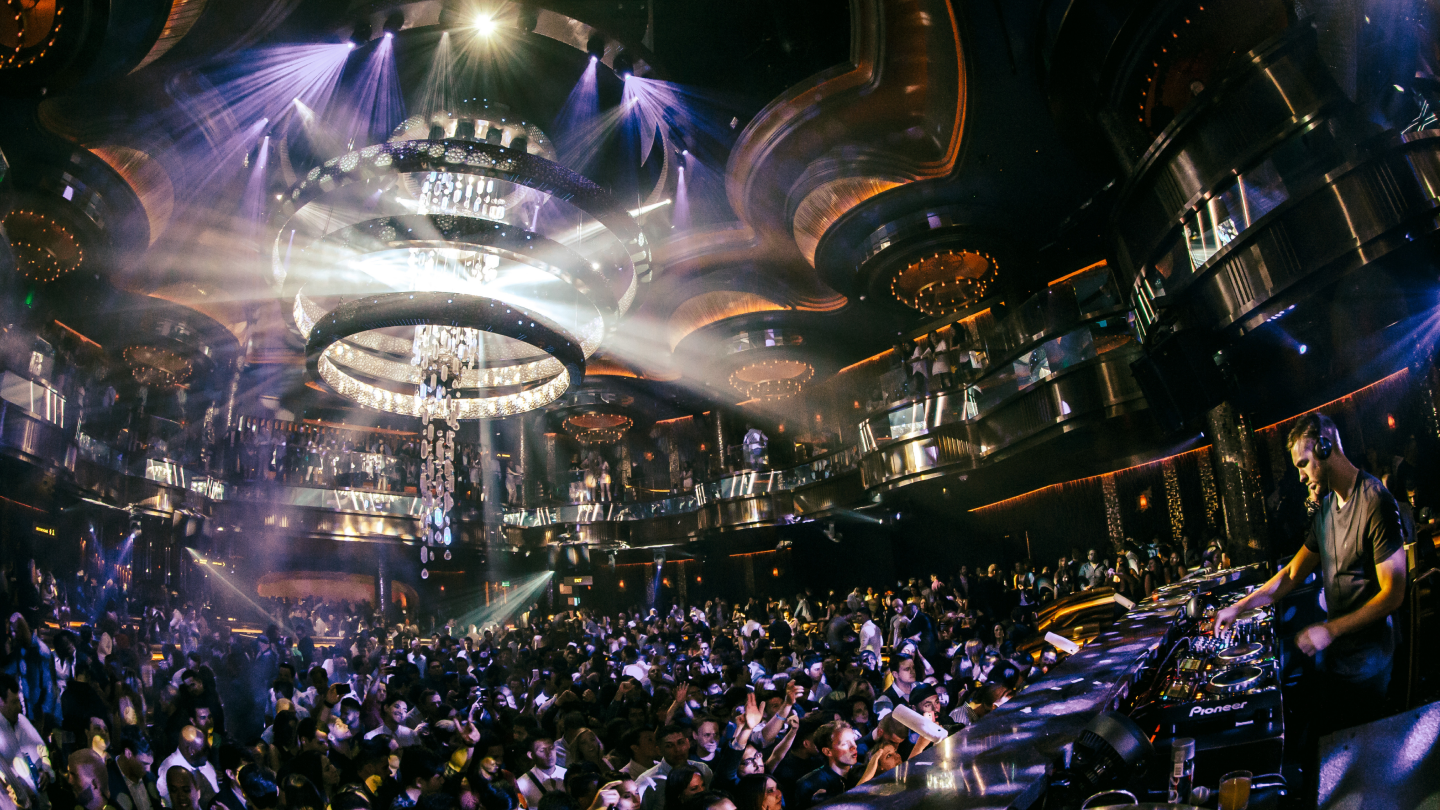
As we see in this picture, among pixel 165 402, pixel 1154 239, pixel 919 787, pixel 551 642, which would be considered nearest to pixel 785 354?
pixel 551 642

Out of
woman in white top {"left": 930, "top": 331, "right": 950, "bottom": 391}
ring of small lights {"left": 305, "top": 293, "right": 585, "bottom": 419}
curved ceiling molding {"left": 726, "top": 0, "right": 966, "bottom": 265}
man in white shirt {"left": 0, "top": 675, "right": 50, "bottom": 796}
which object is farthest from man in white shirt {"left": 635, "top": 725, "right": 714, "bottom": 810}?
woman in white top {"left": 930, "top": 331, "right": 950, "bottom": 391}

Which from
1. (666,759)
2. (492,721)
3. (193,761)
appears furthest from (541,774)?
(193,761)

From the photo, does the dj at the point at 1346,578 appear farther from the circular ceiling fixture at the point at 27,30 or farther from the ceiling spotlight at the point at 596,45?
the ceiling spotlight at the point at 596,45

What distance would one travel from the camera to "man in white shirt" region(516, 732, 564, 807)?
440 centimetres

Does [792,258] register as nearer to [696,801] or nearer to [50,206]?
[50,206]

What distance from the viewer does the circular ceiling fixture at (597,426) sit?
19953mm

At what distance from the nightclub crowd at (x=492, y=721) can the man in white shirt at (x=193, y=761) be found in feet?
0.04

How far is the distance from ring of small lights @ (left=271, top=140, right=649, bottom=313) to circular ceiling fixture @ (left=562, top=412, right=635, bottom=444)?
11.9m

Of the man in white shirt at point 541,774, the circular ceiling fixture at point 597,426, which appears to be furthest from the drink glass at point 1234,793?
the circular ceiling fixture at point 597,426

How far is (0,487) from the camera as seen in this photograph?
1088cm

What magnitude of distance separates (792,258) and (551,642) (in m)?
6.97

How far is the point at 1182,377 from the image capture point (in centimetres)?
716

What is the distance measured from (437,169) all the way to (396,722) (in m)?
4.74

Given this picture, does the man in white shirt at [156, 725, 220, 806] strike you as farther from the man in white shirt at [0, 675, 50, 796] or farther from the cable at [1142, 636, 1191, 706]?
the cable at [1142, 636, 1191, 706]
